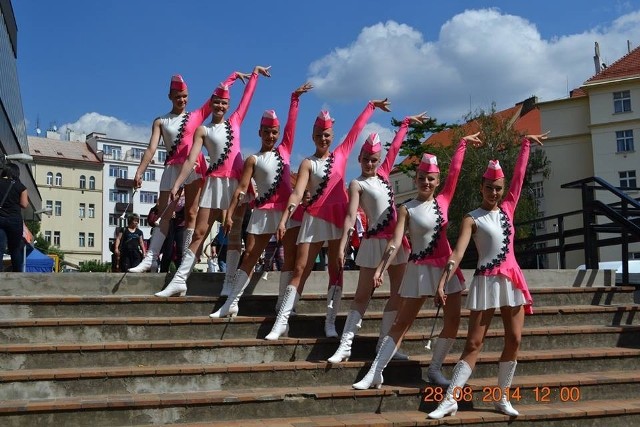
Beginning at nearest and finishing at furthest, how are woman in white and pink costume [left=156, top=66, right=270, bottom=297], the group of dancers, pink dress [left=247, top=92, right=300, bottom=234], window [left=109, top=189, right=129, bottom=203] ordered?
the group of dancers
pink dress [left=247, top=92, right=300, bottom=234]
woman in white and pink costume [left=156, top=66, right=270, bottom=297]
window [left=109, top=189, right=129, bottom=203]

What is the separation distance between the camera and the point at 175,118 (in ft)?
27.8

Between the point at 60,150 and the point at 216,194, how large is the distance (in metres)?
91.0

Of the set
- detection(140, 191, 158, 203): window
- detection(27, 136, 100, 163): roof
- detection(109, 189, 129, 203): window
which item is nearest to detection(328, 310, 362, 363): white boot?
detection(27, 136, 100, 163): roof

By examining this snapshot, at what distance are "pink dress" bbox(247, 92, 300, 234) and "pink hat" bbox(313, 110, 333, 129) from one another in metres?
0.42

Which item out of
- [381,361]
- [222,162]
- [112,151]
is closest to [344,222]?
[381,361]

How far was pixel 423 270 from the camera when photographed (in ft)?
21.1

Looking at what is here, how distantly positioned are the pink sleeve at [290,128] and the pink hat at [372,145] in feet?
3.34

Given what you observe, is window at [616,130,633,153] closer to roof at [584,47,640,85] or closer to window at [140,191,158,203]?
roof at [584,47,640,85]

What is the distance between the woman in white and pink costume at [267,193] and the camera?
24.8ft

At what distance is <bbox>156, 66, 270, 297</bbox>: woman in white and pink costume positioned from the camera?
25.8ft

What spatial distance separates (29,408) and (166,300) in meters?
2.33

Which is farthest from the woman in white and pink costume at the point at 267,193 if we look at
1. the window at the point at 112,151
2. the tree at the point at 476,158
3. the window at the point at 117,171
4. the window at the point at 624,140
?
the window at the point at 112,151

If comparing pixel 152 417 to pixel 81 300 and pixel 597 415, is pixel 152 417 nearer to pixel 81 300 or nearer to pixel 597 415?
pixel 81 300

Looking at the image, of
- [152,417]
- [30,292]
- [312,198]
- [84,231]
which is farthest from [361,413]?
[84,231]
